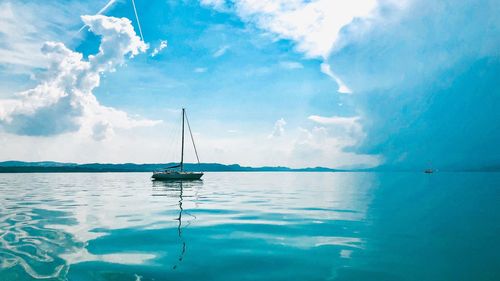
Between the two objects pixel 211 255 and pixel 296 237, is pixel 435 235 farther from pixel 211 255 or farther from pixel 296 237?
pixel 211 255

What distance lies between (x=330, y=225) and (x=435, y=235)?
5707mm

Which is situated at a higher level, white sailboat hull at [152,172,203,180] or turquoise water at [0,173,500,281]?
white sailboat hull at [152,172,203,180]

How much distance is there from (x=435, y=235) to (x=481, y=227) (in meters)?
4.89

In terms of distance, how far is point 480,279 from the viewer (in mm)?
10109

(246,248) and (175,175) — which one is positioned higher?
(175,175)

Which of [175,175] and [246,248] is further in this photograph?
[175,175]

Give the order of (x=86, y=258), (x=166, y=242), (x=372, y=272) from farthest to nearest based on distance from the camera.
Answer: (x=166, y=242), (x=86, y=258), (x=372, y=272)

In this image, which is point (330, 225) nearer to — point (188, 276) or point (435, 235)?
point (435, 235)

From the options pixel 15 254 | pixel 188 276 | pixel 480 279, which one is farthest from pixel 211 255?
pixel 480 279

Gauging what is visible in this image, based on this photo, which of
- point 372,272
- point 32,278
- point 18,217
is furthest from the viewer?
point 18,217

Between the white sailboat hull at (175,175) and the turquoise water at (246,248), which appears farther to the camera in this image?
the white sailboat hull at (175,175)

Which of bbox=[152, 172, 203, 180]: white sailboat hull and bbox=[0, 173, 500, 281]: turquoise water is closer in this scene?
bbox=[0, 173, 500, 281]: turquoise water

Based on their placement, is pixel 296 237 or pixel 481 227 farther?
pixel 481 227

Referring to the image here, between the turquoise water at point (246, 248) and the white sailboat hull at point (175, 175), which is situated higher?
the white sailboat hull at point (175, 175)
